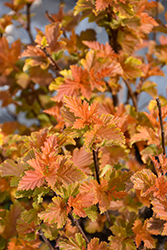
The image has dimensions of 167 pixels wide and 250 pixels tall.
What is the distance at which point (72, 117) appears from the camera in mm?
411

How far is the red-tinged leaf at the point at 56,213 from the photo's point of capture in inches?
14.1

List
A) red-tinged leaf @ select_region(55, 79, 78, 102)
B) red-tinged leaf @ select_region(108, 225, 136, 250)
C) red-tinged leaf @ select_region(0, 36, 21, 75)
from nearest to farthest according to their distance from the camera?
red-tinged leaf @ select_region(108, 225, 136, 250), red-tinged leaf @ select_region(55, 79, 78, 102), red-tinged leaf @ select_region(0, 36, 21, 75)

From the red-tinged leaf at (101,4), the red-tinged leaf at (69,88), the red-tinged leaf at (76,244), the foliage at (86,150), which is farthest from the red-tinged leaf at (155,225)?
the red-tinged leaf at (101,4)

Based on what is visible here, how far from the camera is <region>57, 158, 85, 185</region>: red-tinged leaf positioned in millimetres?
364

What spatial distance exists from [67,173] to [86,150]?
0.05 m

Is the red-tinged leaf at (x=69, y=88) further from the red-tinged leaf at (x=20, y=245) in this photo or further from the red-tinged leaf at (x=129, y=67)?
the red-tinged leaf at (x=20, y=245)

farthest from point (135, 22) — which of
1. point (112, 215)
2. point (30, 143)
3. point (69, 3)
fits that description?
point (69, 3)

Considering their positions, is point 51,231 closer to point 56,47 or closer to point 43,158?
point 43,158

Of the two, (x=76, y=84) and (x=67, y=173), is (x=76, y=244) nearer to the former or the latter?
(x=67, y=173)

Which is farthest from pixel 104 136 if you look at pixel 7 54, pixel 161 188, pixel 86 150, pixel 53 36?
pixel 7 54

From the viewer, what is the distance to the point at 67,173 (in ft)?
1.21

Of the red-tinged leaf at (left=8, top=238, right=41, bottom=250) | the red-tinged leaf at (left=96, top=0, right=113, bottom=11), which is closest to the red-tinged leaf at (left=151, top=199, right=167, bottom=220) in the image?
the red-tinged leaf at (left=8, top=238, right=41, bottom=250)

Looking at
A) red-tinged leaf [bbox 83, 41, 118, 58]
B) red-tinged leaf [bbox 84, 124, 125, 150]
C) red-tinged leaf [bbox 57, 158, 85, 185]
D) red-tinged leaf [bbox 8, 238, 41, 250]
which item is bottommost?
red-tinged leaf [bbox 8, 238, 41, 250]

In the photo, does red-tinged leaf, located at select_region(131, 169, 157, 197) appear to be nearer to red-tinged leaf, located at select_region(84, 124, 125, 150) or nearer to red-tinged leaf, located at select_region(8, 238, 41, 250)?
red-tinged leaf, located at select_region(84, 124, 125, 150)
